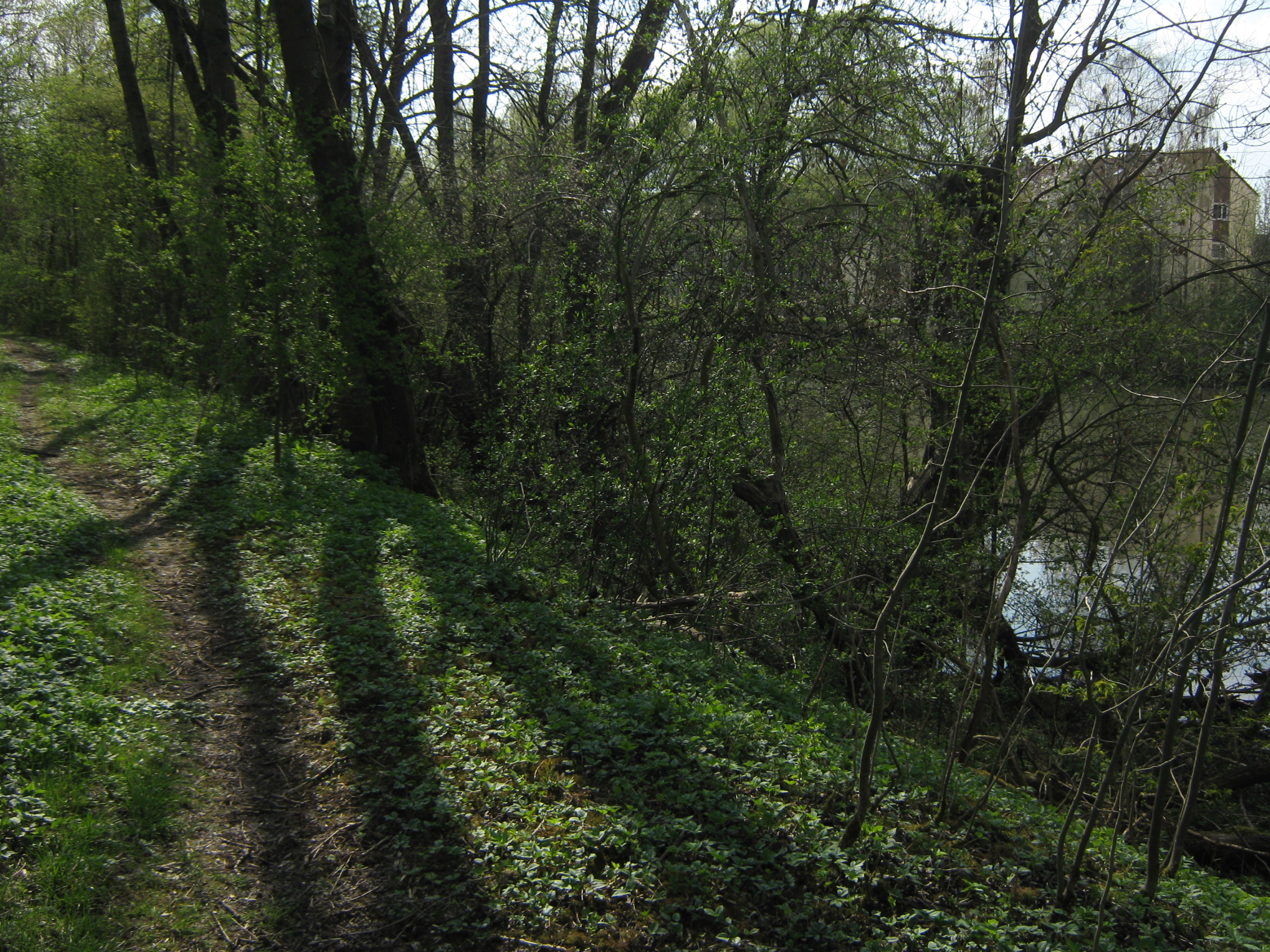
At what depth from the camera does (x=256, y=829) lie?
4.02 meters

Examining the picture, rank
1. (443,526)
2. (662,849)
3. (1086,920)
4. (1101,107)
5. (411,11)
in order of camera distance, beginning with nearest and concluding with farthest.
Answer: (1086,920) → (662,849) → (1101,107) → (443,526) → (411,11)

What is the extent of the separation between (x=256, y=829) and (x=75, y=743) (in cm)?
97

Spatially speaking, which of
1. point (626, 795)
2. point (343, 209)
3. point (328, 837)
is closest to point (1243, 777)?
point (626, 795)

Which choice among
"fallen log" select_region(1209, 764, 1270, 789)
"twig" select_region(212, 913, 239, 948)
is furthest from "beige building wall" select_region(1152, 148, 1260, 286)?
"twig" select_region(212, 913, 239, 948)

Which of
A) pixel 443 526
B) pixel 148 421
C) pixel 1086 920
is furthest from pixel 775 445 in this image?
pixel 148 421

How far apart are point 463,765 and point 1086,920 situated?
2992 millimetres

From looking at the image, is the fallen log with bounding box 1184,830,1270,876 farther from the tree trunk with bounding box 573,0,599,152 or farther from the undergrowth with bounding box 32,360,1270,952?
the tree trunk with bounding box 573,0,599,152

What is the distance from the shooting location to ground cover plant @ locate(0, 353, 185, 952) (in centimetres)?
324

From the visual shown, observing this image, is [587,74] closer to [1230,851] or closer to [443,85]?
[443,85]

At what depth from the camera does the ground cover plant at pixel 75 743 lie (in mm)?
3240

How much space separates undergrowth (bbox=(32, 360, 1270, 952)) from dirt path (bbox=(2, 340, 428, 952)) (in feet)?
0.42

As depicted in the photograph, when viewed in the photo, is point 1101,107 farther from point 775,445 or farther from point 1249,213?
point 775,445

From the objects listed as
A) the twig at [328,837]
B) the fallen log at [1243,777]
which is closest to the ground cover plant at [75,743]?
the twig at [328,837]

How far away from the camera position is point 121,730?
4.33 m
